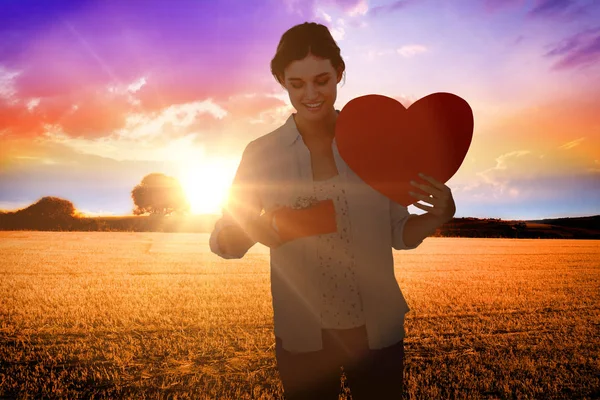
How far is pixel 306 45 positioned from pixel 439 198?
0.94m

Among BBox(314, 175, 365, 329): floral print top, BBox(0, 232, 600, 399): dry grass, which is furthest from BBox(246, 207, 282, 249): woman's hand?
BBox(0, 232, 600, 399): dry grass

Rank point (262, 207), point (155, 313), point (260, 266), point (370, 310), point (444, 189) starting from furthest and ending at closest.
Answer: point (260, 266) → point (155, 313) → point (262, 207) → point (370, 310) → point (444, 189)

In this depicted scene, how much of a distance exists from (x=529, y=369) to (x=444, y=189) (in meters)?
5.29

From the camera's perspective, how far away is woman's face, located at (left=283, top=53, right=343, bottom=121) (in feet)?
6.56

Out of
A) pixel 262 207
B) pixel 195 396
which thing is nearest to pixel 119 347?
pixel 195 396

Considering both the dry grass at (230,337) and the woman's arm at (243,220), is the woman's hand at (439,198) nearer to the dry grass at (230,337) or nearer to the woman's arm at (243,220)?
the woman's arm at (243,220)

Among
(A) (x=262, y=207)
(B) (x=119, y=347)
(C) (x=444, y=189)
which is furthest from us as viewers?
(B) (x=119, y=347)

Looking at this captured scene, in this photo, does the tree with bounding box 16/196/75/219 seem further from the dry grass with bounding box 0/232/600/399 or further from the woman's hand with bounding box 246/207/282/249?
the woman's hand with bounding box 246/207/282/249

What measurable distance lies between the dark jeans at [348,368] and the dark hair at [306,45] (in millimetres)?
1296

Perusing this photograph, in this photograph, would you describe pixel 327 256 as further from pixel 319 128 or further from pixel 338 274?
pixel 319 128

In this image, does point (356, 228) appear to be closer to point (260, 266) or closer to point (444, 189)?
point (444, 189)

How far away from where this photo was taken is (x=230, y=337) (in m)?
7.14

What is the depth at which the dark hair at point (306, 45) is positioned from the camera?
1989 mm

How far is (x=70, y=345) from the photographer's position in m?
6.78
